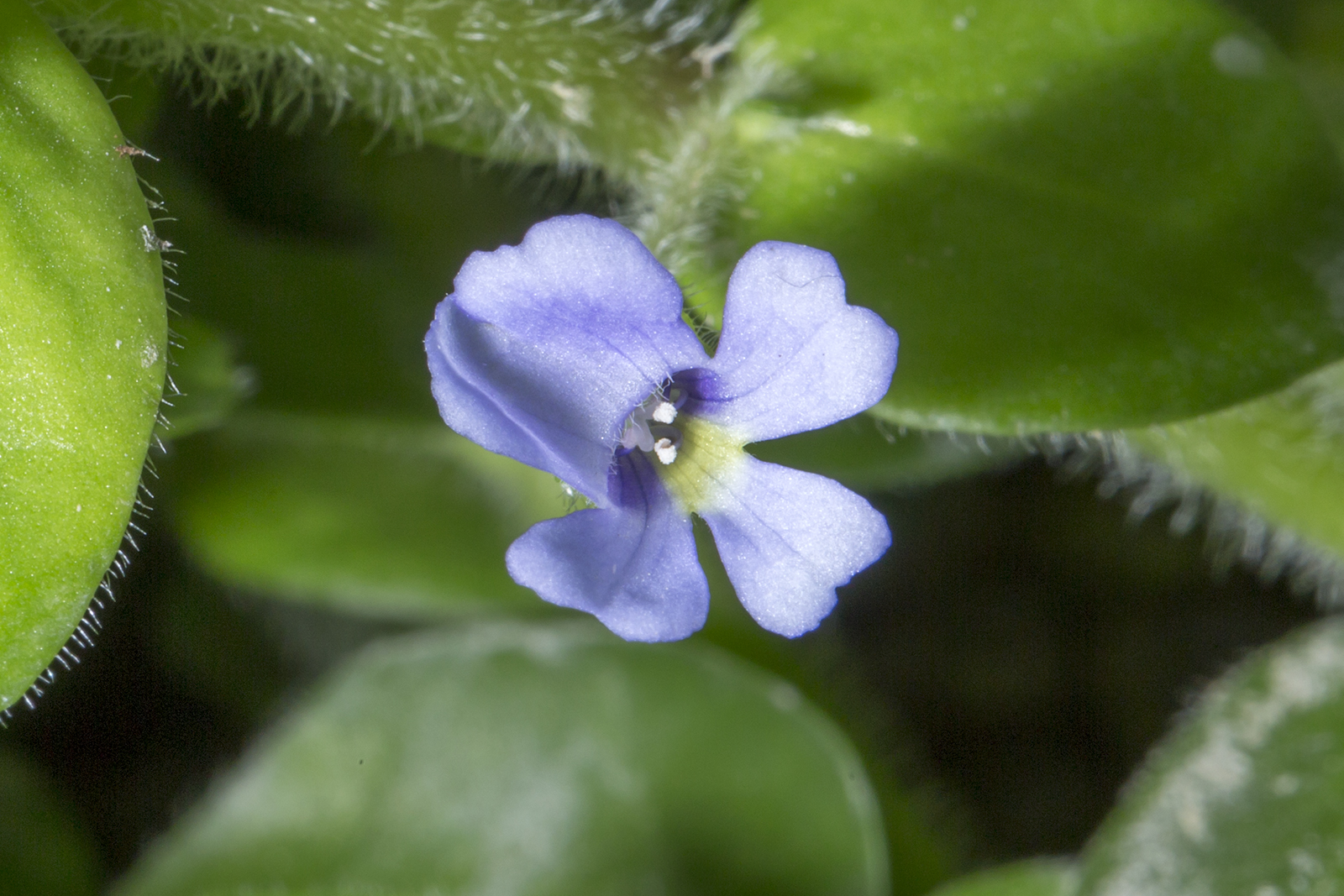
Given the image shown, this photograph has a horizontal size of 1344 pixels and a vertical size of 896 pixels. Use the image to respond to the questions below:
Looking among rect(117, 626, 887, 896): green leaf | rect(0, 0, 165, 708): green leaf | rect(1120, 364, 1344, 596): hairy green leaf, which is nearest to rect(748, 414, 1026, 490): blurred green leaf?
rect(1120, 364, 1344, 596): hairy green leaf

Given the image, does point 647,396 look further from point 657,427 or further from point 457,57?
point 457,57

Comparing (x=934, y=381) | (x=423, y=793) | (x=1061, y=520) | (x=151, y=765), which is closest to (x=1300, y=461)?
(x=1061, y=520)

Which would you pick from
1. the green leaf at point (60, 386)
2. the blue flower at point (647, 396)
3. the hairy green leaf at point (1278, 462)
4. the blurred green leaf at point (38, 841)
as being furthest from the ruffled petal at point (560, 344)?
Answer: the blurred green leaf at point (38, 841)

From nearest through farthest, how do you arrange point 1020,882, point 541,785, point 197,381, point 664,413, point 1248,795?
point 664,413, point 197,381, point 1248,795, point 1020,882, point 541,785

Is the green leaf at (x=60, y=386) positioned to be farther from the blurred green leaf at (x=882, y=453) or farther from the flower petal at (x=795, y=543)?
the blurred green leaf at (x=882, y=453)

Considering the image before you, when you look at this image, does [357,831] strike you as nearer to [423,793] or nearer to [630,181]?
[423,793]

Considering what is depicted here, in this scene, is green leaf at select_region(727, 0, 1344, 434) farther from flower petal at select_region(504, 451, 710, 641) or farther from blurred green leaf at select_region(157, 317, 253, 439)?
blurred green leaf at select_region(157, 317, 253, 439)

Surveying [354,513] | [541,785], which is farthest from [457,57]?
[541,785]
